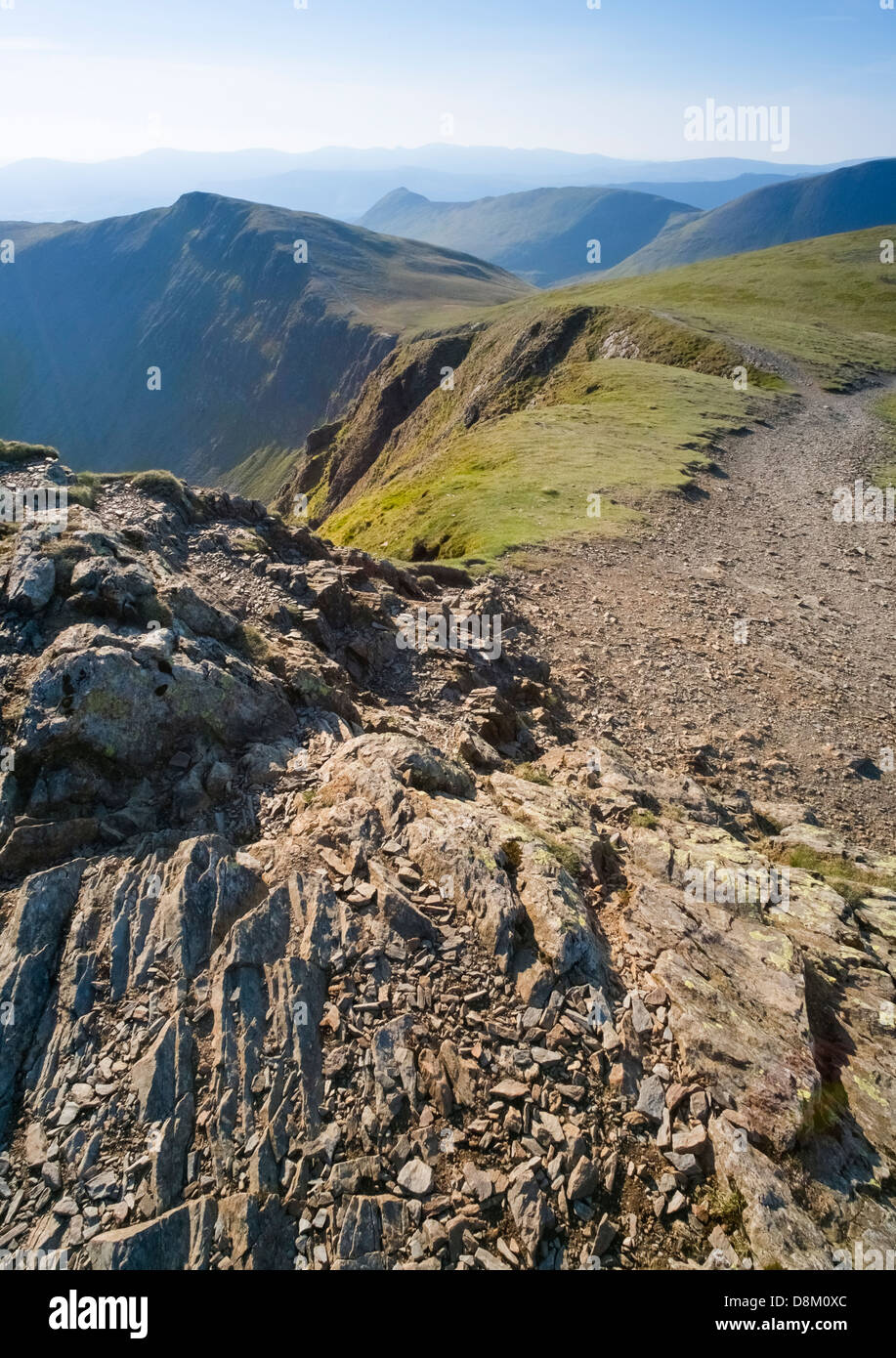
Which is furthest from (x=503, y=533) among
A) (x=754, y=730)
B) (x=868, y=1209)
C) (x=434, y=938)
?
(x=868, y=1209)

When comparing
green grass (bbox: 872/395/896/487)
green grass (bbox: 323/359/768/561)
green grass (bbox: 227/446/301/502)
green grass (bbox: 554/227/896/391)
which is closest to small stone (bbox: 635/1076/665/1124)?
green grass (bbox: 323/359/768/561)

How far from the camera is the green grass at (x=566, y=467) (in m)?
37.8

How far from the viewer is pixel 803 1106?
8969 mm

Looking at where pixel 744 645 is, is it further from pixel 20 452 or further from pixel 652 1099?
pixel 20 452

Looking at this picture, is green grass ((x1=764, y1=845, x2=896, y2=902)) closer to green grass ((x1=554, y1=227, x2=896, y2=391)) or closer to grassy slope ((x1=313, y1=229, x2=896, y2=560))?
grassy slope ((x1=313, y1=229, x2=896, y2=560))

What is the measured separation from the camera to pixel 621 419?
59.1m

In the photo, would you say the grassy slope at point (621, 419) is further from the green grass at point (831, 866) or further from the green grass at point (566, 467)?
the green grass at point (831, 866)

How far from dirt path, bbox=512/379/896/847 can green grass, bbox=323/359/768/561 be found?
3505 millimetres

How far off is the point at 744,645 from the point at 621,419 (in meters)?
38.4

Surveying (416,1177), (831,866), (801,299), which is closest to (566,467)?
(831,866)

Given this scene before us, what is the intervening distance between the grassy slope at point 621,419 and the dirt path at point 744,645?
4.60 m

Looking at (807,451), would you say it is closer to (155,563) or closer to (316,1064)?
(155,563)

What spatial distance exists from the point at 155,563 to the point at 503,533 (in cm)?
2180

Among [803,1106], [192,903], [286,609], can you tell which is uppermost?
[286,609]
